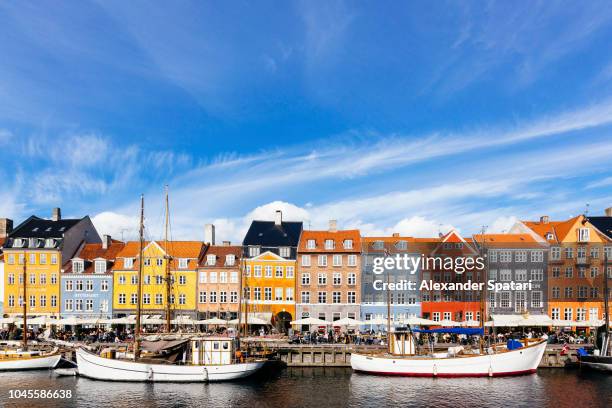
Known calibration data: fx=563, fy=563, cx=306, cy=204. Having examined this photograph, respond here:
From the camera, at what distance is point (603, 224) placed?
243ft

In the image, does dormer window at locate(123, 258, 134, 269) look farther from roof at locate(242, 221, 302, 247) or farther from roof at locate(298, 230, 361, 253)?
roof at locate(298, 230, 361, 253)

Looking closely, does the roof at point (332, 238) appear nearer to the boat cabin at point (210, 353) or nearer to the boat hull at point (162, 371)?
the boat cabin at point (210, 353)

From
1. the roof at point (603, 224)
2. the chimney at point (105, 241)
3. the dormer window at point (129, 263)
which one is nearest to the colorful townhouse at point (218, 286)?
the dormer window at point (129, 263)

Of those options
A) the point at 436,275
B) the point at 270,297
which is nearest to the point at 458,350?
the point at 436,275

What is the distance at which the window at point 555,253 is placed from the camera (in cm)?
7112

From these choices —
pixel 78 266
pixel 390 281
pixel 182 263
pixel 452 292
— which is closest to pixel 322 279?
pixel 390 281

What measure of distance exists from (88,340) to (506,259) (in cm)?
5018

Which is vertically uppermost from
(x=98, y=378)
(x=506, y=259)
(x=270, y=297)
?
(x=506, y=259)

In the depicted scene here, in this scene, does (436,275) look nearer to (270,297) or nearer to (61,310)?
(270,297)

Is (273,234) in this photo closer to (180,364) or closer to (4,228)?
(180,364)

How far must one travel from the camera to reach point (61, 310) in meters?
72.4

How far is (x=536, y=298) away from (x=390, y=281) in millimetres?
18430

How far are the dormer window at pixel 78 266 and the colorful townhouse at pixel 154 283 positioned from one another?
13.4 feet

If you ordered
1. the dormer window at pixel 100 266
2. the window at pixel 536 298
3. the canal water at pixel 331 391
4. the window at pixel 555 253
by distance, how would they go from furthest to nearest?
the dormer window at pixel 100 266 < the window at pixel 555 253 < the window at pixel 536 298 < the canal water at pixel 331 391
